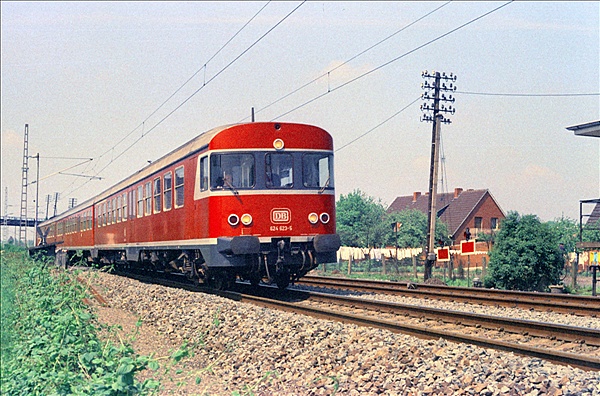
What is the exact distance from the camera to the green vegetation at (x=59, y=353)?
4238mm

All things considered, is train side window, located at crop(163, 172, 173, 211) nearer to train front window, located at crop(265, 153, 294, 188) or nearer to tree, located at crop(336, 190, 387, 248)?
train front window, located at crop(265, 153, 294, 188)

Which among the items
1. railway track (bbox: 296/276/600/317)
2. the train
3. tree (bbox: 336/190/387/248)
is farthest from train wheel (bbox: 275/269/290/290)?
tree (bbox: 336/190/387/248)

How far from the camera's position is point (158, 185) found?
695 inches

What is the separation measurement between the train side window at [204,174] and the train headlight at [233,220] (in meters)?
0.84

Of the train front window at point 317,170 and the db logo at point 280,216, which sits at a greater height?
the train front window at point 317,170

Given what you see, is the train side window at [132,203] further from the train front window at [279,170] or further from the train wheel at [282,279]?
the train front window at [279,170]

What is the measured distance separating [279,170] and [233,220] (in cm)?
131

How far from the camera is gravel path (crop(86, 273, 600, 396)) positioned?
6216 mm

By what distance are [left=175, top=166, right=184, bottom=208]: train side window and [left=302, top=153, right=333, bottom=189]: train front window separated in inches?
120

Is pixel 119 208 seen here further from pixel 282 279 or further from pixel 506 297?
pixel 506 297

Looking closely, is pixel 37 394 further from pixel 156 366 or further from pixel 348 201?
pixel 348 201

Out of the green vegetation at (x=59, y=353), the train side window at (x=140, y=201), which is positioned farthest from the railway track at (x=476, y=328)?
the train side window at (x=140, y=201)

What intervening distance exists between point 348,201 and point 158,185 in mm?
61137

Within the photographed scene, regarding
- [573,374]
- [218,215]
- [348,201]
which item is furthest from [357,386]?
[348,201]
